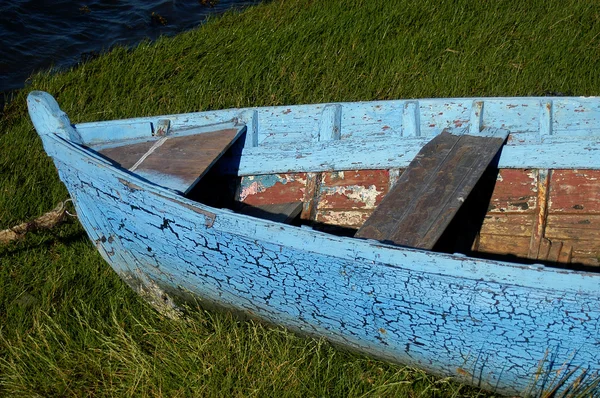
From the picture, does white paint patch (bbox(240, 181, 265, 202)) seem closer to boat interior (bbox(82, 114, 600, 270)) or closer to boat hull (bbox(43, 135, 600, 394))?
boat interior (bbox(82, 114, 600, 270))

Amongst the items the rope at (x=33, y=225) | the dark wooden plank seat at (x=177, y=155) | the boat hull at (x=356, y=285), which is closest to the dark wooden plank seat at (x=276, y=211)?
the dark wooden plank seat at (x=177, y=155)

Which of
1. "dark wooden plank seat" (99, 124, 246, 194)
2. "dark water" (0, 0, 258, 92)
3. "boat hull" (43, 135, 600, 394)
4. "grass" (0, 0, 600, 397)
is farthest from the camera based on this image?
"dark water" (0, 0, 258, 92)

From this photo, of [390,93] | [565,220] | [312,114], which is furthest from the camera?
[390,93]

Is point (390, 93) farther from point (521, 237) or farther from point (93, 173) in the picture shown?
point (93, 173)

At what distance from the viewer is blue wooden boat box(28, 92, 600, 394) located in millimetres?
2910

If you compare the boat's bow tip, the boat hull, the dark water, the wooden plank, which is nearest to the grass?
the boat hull

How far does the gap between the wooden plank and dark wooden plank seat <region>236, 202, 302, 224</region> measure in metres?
0.58

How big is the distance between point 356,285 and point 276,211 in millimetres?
1005

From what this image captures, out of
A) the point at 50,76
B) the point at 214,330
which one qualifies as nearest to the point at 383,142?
the point at 214,330

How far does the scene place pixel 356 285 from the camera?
307 cm

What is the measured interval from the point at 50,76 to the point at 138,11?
8.59 feet

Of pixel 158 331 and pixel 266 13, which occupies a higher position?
pixel 266 13

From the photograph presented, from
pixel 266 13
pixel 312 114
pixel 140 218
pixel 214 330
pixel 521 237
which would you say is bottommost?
pixel 214 330

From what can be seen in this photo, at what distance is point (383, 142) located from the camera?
4.03 m
